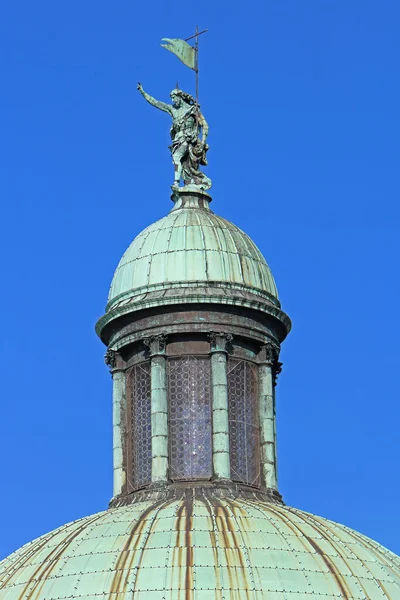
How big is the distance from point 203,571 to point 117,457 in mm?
9811

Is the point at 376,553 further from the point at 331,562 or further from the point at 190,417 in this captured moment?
the point at 190,417

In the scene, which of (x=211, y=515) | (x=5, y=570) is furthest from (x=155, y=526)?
(x=5, y=570)

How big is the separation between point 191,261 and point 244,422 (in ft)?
15.6

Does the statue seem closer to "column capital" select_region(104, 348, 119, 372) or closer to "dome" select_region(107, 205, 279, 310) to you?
"dome" select_region(107, 205, 279, 310)

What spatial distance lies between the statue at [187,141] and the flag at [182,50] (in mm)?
1133

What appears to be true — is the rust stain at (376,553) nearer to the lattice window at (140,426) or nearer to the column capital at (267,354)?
the lattice window at (140,426)

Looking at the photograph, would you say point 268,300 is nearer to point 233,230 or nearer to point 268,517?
point 233,230

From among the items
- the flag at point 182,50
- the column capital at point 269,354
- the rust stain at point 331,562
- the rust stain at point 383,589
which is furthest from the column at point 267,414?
the flag at point 182,50

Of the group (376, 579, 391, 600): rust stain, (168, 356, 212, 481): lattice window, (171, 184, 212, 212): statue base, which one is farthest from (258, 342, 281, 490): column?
(376, 579, 391, 600): rust stain

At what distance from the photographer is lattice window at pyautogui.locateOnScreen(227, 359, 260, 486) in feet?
159

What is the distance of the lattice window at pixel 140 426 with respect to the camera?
48.8 metres

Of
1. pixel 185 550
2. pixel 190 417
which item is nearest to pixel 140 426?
pixel 190 417

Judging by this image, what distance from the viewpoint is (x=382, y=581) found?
140 ft

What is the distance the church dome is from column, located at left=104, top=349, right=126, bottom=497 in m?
1.62
